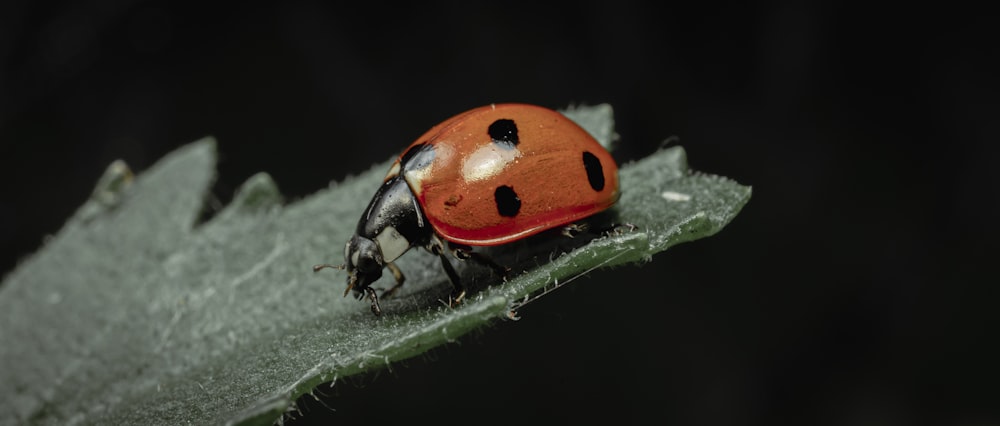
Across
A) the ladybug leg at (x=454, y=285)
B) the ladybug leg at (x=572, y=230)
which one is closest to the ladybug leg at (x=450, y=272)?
the ladybug leg at (x=454, y=285)

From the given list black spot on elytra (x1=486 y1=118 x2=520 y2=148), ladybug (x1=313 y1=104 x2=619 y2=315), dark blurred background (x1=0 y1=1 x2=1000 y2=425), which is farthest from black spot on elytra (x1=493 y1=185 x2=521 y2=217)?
dark blurred background (x1=0 y1=1 x2=1000 y2=425)

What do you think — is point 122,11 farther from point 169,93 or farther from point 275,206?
point 275,206

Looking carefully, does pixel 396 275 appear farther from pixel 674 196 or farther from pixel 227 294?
pixel 674 196

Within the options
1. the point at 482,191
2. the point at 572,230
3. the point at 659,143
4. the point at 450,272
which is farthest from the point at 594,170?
the point at 659,143

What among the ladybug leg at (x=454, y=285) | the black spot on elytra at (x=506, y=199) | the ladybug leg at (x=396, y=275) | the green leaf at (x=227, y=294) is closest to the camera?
the green leaf at (x=227, y=294)

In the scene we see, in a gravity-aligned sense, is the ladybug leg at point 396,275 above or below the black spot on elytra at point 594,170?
below

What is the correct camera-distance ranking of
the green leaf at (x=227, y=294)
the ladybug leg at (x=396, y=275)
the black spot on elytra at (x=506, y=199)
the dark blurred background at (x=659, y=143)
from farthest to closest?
the dark blurred background at (x=659, y=143) < the ladybug leg at (x=396, y=275) < the black spot on elytra at (x=506, y=199) < the green leaf at (x=227, y=294)

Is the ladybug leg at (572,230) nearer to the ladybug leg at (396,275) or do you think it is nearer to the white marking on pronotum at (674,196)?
the white marking on pronotum at (674,196)
